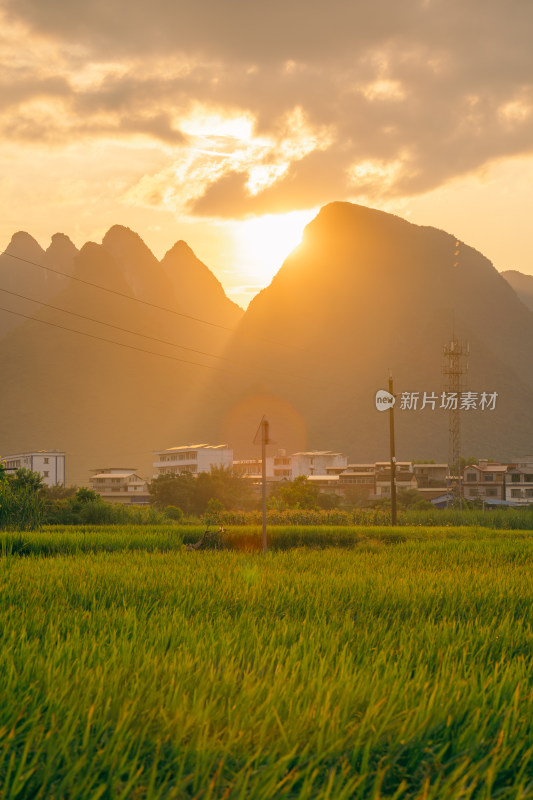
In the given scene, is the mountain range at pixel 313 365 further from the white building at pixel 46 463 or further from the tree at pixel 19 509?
the tree at pixel 19 509

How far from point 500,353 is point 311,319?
46526 mm

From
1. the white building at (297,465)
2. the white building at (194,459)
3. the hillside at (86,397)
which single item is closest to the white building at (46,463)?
the white building at (194,459)

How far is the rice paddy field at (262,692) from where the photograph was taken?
2754 mm

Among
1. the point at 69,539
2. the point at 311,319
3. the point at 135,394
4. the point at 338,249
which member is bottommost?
the point at 69,539

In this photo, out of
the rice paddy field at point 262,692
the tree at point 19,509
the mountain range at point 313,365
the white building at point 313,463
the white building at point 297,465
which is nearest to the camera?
the rice paddy field at point 262,692

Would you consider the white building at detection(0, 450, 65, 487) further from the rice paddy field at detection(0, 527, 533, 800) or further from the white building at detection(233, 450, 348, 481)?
the rice paddy field at detection(0, 527, 533, 800)

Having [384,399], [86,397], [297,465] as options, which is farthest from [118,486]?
[384,399]

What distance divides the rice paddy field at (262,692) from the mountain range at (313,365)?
128 metres

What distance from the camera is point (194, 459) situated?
111 metres

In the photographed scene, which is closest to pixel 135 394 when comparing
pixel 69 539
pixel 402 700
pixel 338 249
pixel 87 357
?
pixel 87 357

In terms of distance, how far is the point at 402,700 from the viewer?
3.66 metres

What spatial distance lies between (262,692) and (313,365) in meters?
161

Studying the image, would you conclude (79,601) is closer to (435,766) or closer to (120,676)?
(120,676)

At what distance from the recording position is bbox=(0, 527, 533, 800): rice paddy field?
9.04 feet
